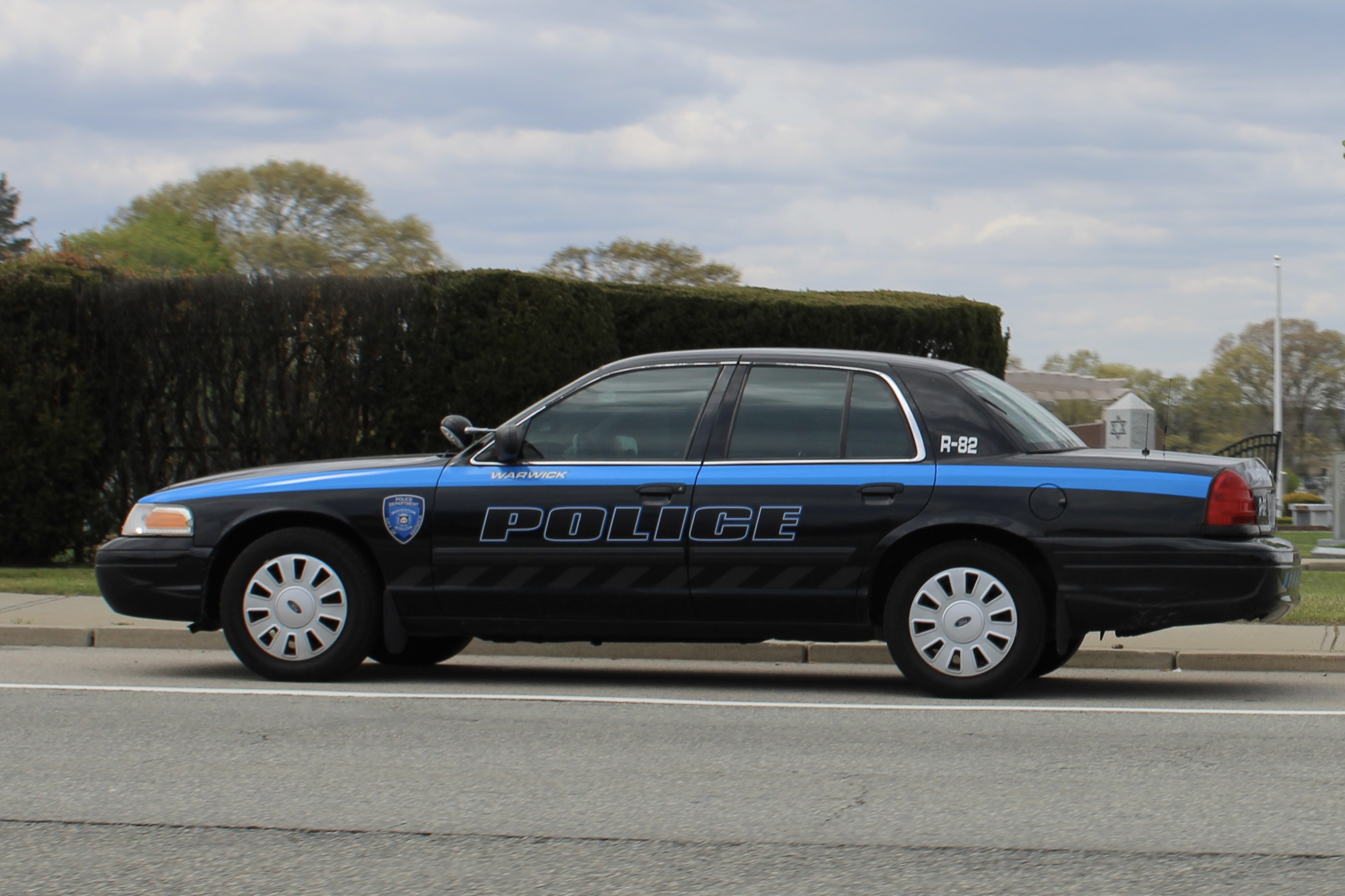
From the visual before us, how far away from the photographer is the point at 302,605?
8.15 metres

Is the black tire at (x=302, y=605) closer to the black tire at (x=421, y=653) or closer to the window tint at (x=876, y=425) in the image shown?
the black tire at (x=421, y=653)

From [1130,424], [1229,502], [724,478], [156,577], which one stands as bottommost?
[156,577]

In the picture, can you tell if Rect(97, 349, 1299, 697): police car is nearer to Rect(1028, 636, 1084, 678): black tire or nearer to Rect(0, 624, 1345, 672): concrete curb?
Rect(1028, 636, 1084, 678): black tire

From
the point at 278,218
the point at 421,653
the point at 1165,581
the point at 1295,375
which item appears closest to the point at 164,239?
the point at 278,218

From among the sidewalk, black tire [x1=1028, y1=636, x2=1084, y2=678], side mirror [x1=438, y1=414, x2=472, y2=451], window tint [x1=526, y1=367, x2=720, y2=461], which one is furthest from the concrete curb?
side mirror [x1=438, y1=414, x2=472, y2=451]

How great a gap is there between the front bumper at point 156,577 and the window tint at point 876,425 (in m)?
3.29

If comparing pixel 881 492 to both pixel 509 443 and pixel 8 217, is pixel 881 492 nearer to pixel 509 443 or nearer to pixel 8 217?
pixel 509 443

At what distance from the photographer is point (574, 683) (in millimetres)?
8438

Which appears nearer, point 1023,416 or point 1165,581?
point 1165,581

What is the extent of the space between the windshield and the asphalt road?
1232 mm

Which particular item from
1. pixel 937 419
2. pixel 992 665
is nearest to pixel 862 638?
pixel 992 665

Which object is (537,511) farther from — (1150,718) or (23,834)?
(23,834)

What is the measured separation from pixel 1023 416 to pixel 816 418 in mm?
1042

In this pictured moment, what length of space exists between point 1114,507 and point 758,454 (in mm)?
1666
